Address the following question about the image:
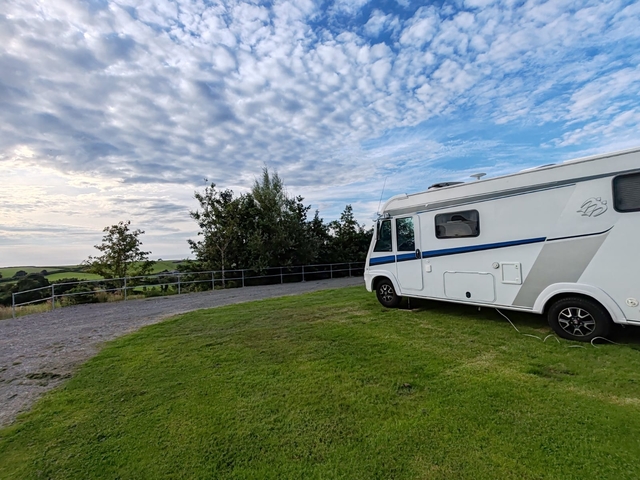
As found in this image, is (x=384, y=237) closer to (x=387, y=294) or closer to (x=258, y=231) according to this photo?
(x=387, y=294)

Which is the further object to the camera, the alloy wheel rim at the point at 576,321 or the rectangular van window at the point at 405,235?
the rectangular van window at the point at 405,235

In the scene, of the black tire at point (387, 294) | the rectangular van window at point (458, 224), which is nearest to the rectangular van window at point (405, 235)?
the rectangular van window at point (458, 224)

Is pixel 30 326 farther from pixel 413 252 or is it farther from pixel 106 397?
pixel 413 252

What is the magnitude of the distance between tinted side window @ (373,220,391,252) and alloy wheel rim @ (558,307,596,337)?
3.21 metres

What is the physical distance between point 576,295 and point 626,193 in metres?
1.44

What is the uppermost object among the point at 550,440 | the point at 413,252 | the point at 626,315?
the point at 413,252

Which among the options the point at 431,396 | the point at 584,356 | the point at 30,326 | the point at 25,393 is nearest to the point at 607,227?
the point at 584,356

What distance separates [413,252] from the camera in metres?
6.49

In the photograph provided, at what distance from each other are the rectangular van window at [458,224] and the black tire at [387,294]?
1699 millimetres

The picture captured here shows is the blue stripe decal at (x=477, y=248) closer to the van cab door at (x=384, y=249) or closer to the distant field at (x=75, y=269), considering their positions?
the van cab door at (x=384, y=249)

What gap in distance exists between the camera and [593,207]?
14.1ft

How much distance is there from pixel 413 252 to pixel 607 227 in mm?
2970

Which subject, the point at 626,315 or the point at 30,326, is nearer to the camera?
the point at 626,315

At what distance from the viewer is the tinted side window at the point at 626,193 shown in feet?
13.1
